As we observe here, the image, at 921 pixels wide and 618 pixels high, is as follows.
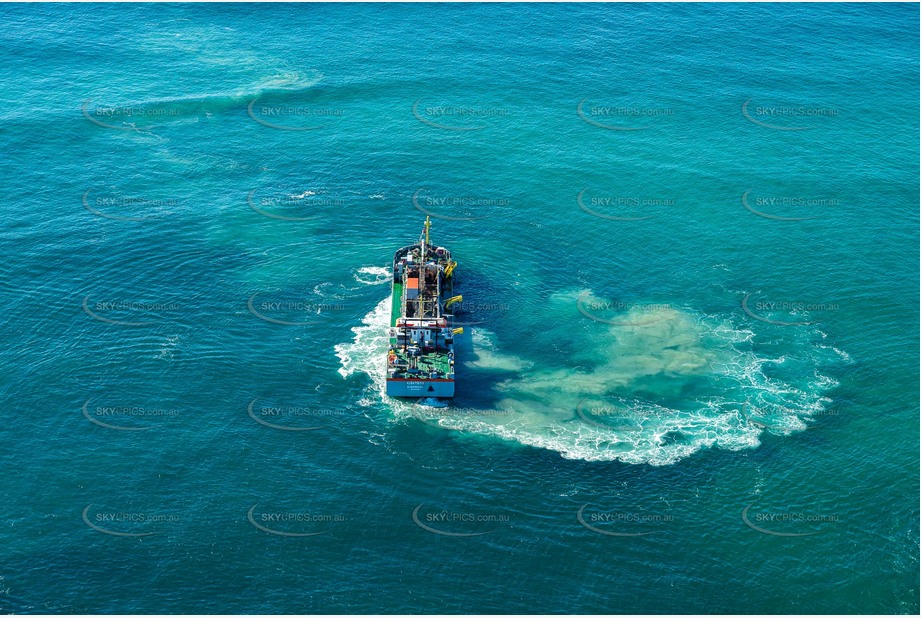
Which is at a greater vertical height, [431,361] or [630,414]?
[431,361]

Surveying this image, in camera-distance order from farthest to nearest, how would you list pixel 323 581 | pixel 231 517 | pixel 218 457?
1. pixel 218 457
2. pixel 231 517
3. pixel 323 581

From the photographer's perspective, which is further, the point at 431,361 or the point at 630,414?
the point at 431,361

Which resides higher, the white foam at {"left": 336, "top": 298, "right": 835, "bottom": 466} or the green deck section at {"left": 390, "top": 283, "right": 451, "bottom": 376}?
the green deck section at {"left": 390, "top": 283, "right": 451, "bottom": 376}

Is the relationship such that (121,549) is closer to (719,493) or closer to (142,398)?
(142,398)

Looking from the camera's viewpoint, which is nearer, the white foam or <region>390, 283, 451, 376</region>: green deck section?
the white foam

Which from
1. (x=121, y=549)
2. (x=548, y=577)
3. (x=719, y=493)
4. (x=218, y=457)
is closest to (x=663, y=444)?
(x=719, y=493)

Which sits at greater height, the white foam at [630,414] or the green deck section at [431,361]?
the green deck section at [431,361]

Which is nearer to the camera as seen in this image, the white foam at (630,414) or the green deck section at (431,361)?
the white foam at (630,414)

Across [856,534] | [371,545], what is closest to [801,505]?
[856,534]

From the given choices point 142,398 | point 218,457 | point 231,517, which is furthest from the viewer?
point 142,398

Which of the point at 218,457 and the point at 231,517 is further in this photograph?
the point at 218,457
